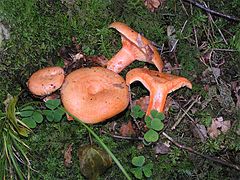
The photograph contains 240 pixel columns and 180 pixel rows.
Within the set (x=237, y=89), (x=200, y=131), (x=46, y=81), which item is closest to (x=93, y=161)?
(x=46, y=81)

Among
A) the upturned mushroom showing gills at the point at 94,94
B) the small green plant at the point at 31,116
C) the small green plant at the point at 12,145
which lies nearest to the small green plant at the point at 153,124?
the upturned mushroom showing gills at the point at 94,94

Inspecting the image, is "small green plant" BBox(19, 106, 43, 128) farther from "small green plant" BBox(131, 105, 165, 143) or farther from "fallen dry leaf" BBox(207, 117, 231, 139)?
"fallen dry leaf" BBox(207, 117, 231, 139)

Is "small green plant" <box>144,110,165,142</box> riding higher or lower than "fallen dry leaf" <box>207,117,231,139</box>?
higher

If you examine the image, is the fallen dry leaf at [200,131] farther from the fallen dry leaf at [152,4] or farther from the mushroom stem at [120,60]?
the fallen dry leaf at [152,4]

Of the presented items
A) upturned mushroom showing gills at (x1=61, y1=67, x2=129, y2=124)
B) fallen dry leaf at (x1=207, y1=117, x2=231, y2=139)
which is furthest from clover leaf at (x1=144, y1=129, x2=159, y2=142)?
fallen dry leaf at (x1=207, y1=117, x2=231, y2=139)

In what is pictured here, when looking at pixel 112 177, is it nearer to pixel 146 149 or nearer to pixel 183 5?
pixel 146 149
